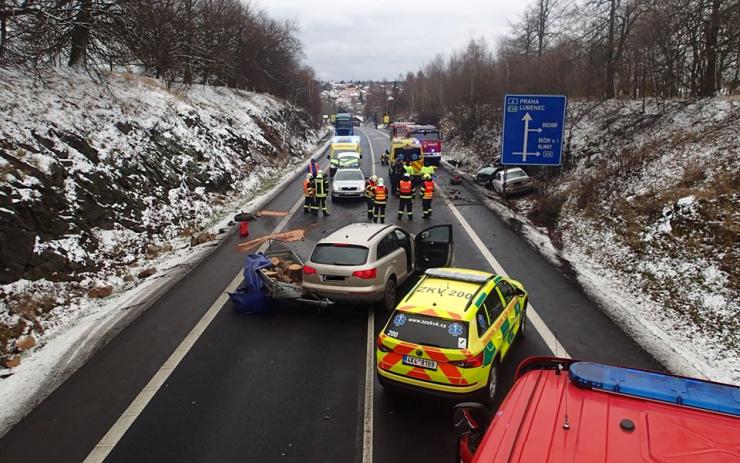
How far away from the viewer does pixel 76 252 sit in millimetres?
11367

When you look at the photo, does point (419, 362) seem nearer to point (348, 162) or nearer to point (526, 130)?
point (526, 130)

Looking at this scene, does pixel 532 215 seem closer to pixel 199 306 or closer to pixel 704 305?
pixel 704 305

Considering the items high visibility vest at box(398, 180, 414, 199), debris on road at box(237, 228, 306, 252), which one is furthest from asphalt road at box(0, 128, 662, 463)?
high visibility vest at box(398, 180, 414, 199)

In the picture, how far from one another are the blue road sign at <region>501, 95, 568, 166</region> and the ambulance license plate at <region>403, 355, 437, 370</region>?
1291 cm

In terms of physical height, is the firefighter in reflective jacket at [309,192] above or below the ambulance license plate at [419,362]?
above

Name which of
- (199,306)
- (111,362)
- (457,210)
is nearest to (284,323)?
(199,306)

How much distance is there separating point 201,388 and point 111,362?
6.29 feet

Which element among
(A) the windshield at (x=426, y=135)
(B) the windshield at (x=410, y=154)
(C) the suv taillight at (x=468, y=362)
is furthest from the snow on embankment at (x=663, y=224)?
(A) the windshield at (x=426, y=135)

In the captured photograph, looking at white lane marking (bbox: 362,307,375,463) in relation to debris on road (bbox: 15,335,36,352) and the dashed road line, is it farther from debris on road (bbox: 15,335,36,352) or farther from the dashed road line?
debris on road (bbox: 15,335,36,352)

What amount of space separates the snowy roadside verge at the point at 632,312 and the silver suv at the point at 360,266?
4.27 meters

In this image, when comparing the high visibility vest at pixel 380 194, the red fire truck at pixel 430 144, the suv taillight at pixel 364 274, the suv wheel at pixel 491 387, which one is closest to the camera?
the suv wheel at pixel 491 387

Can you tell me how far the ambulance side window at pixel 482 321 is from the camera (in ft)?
21.0

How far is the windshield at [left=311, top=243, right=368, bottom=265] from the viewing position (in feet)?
30.1

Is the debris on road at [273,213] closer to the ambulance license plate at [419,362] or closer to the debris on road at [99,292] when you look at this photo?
the debris on road at [99,292]
